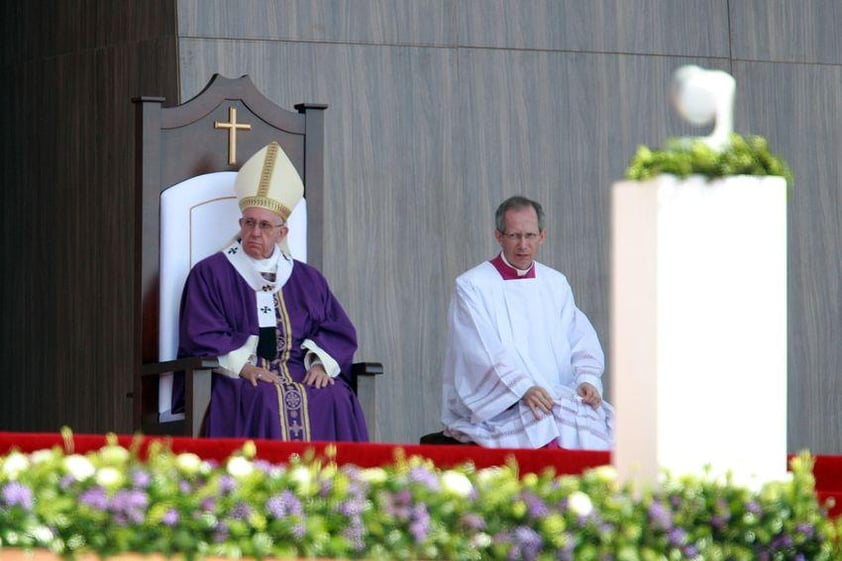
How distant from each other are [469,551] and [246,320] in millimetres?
3752

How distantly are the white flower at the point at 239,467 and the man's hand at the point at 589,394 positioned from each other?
3998mm

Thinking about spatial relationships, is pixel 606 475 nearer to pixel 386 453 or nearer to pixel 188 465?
pixel 188 465

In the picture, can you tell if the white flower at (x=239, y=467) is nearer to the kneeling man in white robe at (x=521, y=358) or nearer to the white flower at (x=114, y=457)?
the white flower at (x=114, y=457)

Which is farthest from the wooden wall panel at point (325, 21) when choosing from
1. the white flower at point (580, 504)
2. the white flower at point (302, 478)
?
the white flower at point (580, 504)

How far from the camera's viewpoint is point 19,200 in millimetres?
9422

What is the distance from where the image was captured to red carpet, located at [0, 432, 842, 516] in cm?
437

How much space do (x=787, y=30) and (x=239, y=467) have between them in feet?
22.0

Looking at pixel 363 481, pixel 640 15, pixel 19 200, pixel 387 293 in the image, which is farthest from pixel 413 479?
pixel 19 200

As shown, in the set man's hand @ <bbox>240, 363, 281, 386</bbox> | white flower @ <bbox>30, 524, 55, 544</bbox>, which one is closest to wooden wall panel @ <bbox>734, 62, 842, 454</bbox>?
man's hand @ <bbox>240, 363, 281, 386</bbox>

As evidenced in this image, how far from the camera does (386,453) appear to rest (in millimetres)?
4418

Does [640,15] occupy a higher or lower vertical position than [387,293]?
higher

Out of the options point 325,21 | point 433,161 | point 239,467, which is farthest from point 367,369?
point 239,467

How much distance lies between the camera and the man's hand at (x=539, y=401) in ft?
22.6

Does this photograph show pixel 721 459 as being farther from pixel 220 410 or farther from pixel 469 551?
Answer: pixel 220 410
